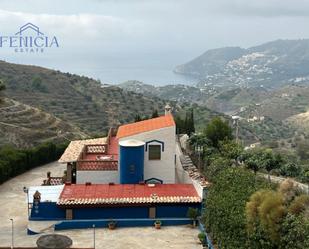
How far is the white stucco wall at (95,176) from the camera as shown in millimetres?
31109

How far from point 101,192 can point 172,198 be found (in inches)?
160

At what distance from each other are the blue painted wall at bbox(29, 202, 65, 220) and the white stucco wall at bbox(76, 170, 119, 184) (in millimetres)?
4254

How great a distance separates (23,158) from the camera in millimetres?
41188

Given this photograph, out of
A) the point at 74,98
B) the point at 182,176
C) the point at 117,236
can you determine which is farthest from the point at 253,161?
the point at 74,98

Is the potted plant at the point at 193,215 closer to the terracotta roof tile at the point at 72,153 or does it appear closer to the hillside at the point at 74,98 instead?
the terracotta roof tile at the point at 72,153

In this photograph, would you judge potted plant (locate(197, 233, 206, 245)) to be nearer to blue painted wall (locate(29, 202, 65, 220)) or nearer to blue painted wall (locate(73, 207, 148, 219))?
blue painted wall (locate(73, 207, 148, 219))

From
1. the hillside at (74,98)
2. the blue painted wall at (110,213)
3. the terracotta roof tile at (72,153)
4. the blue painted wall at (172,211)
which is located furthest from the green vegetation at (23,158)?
the hillside at (74,98)

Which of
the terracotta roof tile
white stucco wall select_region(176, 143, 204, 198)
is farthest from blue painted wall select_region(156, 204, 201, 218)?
the terracotta roof tile

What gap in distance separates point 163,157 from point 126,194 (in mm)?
4126

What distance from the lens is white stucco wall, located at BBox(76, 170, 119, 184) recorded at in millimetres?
31109

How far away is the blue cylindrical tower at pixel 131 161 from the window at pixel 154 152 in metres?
0.83

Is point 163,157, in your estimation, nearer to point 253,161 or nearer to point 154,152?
point 154,152

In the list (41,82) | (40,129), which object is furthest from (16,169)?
(41,82)

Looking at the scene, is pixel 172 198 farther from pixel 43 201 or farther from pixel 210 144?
pixel 210 144
